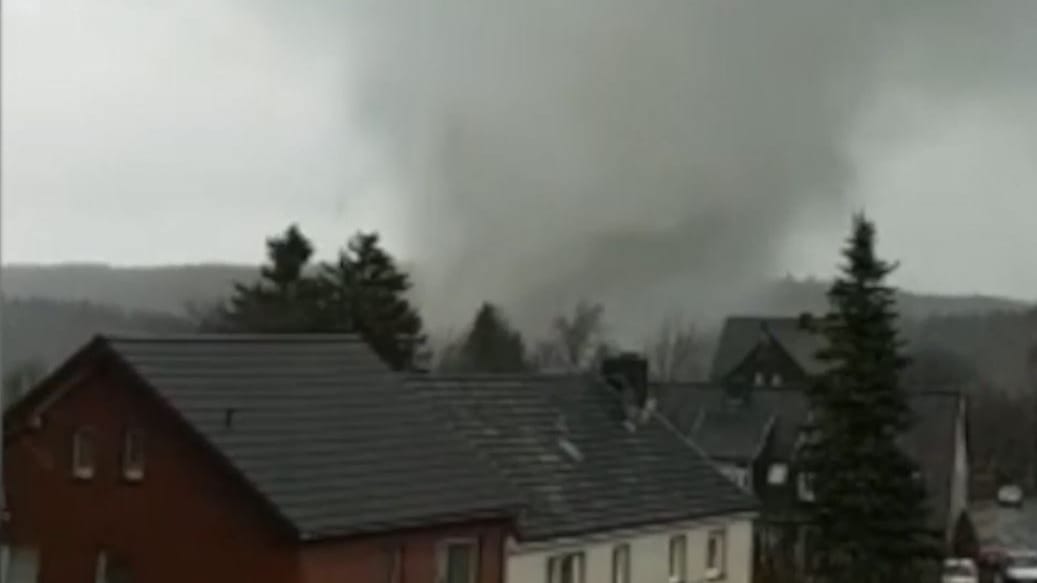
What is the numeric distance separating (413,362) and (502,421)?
26.6ft

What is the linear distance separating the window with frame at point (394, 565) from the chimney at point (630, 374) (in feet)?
15.1

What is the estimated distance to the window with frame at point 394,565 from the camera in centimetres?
852

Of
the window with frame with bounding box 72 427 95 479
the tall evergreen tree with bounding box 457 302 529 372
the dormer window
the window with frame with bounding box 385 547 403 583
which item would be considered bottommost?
the window with frame with bounding box 385 547 403 583

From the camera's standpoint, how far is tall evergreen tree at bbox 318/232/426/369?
1939cm

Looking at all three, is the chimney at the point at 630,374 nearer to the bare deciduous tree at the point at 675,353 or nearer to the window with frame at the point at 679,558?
the window with frame at the point at 679,558

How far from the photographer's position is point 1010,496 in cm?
1351

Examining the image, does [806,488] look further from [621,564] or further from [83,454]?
[83,454]

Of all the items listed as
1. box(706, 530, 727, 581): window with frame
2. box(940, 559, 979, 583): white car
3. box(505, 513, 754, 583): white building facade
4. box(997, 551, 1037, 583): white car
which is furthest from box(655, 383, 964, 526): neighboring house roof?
box(706, 530, 727, 581): window with frame

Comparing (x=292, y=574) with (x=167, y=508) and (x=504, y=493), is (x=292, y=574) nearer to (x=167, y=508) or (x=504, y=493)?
(x=167, y=508)

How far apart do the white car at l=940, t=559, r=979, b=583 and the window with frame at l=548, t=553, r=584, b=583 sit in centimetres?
364

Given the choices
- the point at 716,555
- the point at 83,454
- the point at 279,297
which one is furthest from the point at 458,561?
the point at 279,297

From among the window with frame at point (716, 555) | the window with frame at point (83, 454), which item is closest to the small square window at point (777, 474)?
the window with frame at point (716, 555)

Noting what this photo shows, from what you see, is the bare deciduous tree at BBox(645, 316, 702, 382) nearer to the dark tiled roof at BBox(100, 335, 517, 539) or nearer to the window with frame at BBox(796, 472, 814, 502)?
the window with frame at BBox(796, 472, 814, 502)

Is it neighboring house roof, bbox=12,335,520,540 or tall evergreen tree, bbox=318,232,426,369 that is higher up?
tall evergreen tree, bbox=318,232,426,369
